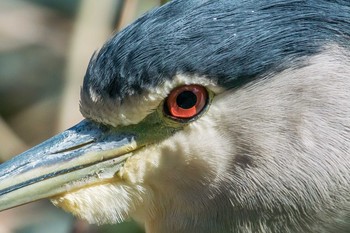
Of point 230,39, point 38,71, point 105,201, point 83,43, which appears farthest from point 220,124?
point 38,71

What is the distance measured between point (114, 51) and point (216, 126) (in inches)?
12.8

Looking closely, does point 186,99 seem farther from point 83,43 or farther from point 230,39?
point 83,43

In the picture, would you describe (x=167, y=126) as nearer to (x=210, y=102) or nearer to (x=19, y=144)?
(x=210, y=102)

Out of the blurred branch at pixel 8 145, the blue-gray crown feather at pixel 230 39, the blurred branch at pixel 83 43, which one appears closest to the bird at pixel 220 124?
the blue-gray crown feather at pixel 230 39

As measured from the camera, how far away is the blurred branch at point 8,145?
4.38m

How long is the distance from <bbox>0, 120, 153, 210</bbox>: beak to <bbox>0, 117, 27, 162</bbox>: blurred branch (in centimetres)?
185

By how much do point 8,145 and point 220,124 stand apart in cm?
218

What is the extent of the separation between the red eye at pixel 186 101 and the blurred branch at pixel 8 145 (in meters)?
2.11

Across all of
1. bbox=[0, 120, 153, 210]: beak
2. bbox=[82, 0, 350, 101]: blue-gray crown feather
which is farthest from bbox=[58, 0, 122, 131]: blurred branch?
bbox=[82, 0, 350, 101]: blue-gray crown feather

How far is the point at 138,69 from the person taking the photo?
2.40 meters

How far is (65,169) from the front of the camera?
252cm

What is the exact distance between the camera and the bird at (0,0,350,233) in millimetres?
2361

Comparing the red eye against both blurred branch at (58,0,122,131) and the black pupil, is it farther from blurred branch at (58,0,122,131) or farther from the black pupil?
blurred branch at (58,0,122,131)

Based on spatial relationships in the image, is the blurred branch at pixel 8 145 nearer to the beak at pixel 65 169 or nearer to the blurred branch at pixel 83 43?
the blurred branch at pixel 83 43
